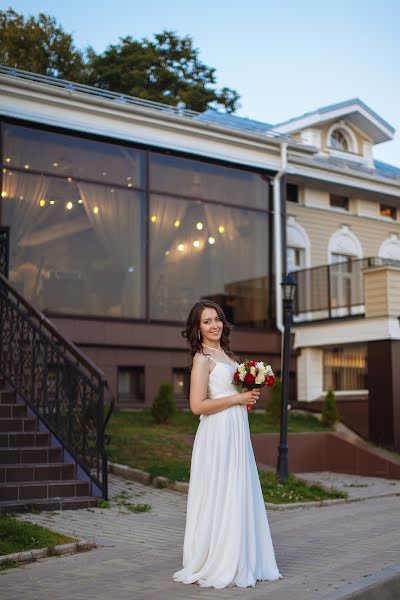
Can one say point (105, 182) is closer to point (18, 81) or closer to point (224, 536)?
point (18, 81)

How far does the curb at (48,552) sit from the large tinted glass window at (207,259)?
38.1 ft

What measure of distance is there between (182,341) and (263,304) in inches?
110

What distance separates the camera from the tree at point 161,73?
3756cm

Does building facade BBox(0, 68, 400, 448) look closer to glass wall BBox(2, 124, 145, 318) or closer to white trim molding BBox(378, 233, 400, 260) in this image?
glass wall BBox(2, 124, 145, 318)

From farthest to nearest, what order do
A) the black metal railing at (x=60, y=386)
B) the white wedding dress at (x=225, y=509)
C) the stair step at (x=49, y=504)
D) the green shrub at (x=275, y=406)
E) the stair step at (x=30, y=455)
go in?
the green shrub at (x=275, y=406), the black metal railing at (x=60, y=386), the stair step at (x=30, y=455), the stair step at (x=49, y=504), the white wedding dress at (x=225, y=509)

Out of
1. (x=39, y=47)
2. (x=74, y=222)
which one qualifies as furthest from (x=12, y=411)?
(x=39, y=47)

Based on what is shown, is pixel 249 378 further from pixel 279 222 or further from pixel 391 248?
pixel 391 248

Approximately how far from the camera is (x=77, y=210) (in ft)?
62.8

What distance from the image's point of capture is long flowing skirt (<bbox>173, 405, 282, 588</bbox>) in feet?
22.0

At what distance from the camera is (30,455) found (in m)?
11.0

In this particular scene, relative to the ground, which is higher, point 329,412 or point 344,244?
point 344,244

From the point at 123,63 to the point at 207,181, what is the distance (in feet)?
60.2

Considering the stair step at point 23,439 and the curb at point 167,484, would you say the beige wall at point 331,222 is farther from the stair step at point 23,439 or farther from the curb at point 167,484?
the stair step at point 23,439

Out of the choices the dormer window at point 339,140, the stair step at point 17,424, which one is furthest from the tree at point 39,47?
the stair step at point 17,424
